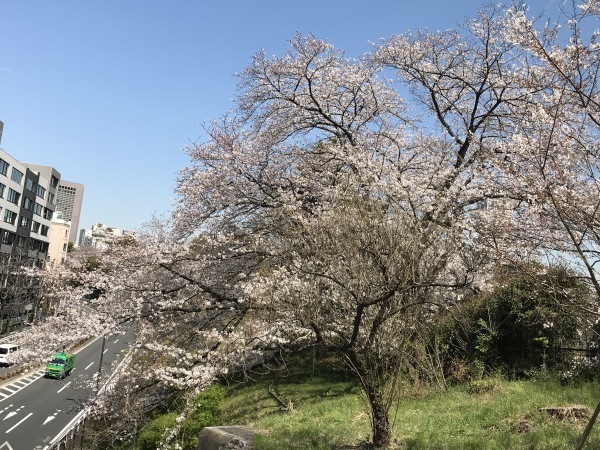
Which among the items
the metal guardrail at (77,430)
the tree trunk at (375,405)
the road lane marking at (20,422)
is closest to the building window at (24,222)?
the road lane marking at (20,422)

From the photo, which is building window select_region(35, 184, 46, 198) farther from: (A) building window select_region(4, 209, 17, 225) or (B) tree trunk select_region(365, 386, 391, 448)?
(B) tree trunk select_region(365, 386, 391, 448)

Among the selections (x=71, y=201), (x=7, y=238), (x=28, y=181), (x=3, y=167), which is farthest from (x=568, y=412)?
(x=71, y=201)

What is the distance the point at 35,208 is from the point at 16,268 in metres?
13.1

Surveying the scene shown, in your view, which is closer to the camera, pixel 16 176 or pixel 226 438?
pixel 226 438

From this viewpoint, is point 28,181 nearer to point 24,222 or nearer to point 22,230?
point 24,222

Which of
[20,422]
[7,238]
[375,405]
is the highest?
[7,238]

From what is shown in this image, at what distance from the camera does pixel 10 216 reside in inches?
1975

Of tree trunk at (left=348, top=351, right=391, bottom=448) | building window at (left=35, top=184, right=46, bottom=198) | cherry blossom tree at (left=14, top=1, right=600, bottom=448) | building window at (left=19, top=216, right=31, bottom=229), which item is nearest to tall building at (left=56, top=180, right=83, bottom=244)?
building window at (left=35, top=184, right=46, bottom=198)

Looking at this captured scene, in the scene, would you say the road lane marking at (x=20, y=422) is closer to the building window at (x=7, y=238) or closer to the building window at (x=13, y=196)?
the building window at (x=7, y=238)

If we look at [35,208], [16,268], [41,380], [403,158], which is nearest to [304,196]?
[403,158]

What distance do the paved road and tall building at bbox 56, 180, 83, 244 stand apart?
92.9 metres

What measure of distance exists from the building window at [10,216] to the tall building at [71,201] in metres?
73.3

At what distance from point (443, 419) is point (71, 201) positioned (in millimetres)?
168649

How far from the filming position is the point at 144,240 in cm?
1336
